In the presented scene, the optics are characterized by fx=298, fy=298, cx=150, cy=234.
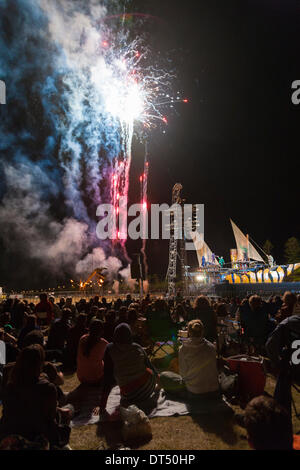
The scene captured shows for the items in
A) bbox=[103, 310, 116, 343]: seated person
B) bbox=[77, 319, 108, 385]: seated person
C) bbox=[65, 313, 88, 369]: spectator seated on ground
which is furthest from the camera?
bbox=[103, 310, 116, 343]: seated person

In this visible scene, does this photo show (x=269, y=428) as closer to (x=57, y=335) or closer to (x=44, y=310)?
(x=57, y=335)

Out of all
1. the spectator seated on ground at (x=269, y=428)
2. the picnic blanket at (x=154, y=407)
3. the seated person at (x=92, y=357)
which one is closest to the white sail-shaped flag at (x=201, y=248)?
the seated person at (x=92, y=357)

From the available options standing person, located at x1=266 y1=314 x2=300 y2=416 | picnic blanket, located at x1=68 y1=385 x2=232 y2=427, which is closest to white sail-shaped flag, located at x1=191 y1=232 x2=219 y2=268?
picnic blanket, located at x1=68 y1=385 x2=232 y2=427

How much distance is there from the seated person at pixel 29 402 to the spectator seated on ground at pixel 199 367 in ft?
8.10

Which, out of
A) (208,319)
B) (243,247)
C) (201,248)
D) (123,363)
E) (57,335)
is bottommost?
(57,335)

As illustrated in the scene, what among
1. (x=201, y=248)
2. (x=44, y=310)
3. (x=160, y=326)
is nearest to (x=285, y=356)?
(x=160, y=326)

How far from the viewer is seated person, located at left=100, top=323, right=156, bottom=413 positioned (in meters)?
4.70

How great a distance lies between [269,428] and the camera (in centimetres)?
202

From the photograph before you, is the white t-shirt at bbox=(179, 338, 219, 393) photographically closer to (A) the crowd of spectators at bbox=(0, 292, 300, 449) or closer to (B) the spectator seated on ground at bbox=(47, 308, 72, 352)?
(A) the crowd of spectators at bbox=(0, 292, 300, 449)

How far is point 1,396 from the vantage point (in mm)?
2914

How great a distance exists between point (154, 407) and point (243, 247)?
78533 mm

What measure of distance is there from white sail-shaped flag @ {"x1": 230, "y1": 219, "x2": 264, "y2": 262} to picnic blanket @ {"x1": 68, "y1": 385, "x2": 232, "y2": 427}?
76561 millimetres

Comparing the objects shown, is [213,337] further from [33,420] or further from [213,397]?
[33,420]

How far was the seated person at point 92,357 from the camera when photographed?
18.7 feet
